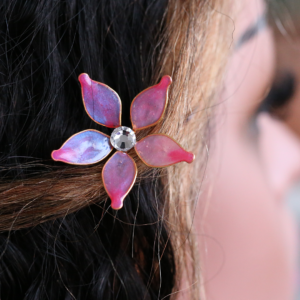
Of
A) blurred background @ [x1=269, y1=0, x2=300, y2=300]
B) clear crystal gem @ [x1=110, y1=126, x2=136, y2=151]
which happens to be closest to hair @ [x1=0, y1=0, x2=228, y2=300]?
clear crystal gem @ [x1=110, y1=126, x2=136, y2=151]

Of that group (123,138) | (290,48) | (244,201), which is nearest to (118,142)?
(123,138)

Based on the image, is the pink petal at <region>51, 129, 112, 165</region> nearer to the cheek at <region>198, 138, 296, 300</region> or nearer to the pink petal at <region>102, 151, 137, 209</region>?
the pink petal at <region>102, 151, 137, 209</region>

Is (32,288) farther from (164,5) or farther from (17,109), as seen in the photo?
(164,5)

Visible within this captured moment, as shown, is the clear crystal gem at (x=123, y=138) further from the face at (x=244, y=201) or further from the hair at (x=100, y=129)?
the face at (x=244, y=201)

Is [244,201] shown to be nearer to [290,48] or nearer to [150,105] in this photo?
[150,105]

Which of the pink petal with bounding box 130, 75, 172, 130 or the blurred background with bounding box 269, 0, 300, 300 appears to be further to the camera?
the blurred background with bounding box 269, 0, 300, 300
